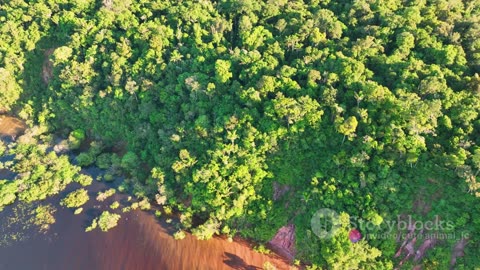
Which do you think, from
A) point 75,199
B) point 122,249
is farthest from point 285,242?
point 75,199

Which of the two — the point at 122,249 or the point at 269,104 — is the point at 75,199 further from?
the point at 269,104

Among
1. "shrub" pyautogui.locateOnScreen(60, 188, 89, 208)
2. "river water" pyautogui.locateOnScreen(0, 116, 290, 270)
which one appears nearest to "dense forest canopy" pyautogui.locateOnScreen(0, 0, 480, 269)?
"river water" pyautogui.locateOnScreen(0, 116, 290, 270)

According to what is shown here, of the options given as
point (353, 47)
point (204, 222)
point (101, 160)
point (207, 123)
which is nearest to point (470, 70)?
point (353, 47)

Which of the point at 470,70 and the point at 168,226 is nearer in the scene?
the point at 470,70

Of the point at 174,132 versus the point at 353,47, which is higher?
the point at 353,47

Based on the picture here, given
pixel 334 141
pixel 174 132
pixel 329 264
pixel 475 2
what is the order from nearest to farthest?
1. pixel 329 264
2. pixel 334 141
3. pixel 174 132
4. pixel 475 2

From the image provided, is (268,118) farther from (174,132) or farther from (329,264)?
(329,264)

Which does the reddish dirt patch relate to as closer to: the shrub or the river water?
the river water
